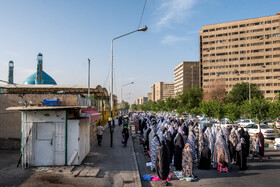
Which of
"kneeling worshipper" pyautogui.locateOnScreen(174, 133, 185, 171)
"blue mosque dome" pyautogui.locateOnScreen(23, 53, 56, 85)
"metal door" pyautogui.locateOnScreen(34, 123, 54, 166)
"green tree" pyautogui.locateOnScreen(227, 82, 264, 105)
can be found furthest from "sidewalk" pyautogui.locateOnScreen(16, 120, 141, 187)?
"green tree" pyautogui.locateOnScreen(227, 82, 264, 105)

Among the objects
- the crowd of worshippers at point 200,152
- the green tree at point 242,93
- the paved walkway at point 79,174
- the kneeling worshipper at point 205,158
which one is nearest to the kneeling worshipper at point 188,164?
the crowd of worshippers at point 200,152

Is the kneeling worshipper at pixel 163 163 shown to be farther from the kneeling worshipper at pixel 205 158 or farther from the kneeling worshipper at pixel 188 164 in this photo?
the kneeling worshipper at pixel 205 158

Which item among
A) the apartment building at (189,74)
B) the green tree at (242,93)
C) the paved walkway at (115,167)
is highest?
the apartment building at (189,74)

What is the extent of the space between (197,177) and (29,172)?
6.18m

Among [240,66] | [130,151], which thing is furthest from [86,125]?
[240,66]

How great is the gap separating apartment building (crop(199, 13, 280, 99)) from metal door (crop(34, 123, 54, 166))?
85.1m

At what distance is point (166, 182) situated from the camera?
7449mm

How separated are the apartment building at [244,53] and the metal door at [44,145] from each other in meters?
85.1

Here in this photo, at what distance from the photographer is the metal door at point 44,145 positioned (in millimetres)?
9125

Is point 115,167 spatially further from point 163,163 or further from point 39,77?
point 39,77

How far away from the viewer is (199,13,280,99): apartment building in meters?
83.9

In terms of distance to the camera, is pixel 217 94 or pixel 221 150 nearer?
pixel 221 150

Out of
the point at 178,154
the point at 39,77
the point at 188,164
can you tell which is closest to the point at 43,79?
the point at 39,77

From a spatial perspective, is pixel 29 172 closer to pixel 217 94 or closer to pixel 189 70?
pixel 217 94
